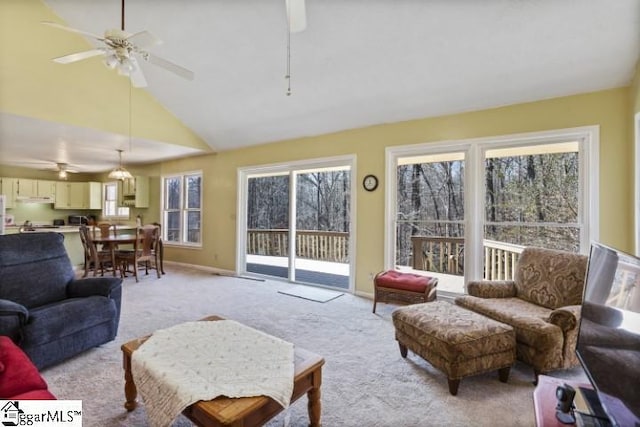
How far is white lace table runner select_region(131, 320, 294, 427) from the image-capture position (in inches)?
52.1

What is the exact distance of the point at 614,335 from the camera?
1085 mm

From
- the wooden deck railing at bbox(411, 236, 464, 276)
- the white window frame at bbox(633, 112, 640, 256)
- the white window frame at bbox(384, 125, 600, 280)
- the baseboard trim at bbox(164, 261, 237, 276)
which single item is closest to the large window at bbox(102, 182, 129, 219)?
the baseboard trim at bbox(164, 261, 237, 276)

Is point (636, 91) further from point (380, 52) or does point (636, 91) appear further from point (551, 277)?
point (380, 52)

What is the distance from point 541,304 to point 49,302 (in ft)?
14.1

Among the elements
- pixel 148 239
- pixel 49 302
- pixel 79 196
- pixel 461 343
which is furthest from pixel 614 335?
pixel 79 196

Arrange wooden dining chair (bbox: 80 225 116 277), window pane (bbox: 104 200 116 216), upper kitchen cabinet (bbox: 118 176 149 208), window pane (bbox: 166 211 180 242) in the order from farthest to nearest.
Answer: window pane (bbox: 104 200 116 216)
upper kitchen cabinet (bbox: 118 176 149 208)
window pane (bbox: 166 211 180 242)
wooden dining chair (bbox: 80 225 116 277)

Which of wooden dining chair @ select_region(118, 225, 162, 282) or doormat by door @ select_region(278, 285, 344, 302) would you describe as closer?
doormat by door @ select_region(278, 285, 344, 302)

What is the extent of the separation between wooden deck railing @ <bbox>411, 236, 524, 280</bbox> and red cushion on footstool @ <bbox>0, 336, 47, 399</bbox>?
3.77 m

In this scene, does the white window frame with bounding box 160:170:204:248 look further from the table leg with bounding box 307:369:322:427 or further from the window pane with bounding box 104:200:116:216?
the table leg with bounding box 307:369:322:427

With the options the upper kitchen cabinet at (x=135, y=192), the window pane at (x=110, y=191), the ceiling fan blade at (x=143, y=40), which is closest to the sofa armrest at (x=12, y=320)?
the ceiling fan blade at (x=143, y=40)

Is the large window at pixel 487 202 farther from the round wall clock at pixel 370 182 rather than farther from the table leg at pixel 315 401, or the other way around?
the table leg at pixel 315 401

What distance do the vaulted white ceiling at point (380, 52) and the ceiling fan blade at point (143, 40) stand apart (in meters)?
1.23

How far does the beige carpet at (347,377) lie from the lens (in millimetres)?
1795

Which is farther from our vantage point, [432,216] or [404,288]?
[432,216]
